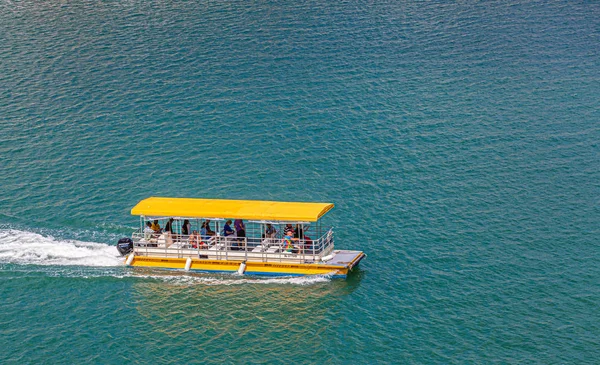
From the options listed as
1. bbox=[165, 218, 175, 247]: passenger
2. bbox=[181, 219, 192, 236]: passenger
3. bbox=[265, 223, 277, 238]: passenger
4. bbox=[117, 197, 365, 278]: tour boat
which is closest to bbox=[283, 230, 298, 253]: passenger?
bbox=[117, 197, 365, 278]: tour boat

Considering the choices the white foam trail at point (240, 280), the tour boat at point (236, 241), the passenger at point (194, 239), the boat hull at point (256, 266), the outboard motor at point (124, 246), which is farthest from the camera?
the outboard motor at point (124, 246)

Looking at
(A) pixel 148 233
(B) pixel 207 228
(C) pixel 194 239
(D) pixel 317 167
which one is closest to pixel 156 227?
(A) pixel 148 233

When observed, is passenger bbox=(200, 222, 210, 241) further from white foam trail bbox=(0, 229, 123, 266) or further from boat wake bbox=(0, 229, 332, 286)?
white foam trail bbox=(0, 229, 123, 266)

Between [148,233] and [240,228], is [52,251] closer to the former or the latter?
→ [148,233]

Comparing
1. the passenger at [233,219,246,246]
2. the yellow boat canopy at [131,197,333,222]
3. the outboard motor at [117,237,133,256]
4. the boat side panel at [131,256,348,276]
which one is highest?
the yellow boat canopy at [131,197,333,222]

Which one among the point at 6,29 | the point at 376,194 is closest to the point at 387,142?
the point at 376,194

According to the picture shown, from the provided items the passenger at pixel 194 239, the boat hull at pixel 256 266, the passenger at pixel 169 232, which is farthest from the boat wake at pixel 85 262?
the passenger at pixel 194 239

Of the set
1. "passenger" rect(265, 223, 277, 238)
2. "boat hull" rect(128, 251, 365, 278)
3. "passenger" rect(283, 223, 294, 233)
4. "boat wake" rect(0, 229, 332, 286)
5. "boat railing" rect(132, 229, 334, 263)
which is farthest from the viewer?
"passenger" rect(265, 223, 277, 238)

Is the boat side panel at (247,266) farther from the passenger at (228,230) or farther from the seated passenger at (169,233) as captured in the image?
the passenger at (228,230)

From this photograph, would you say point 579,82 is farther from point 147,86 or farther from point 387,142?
point 147,86
